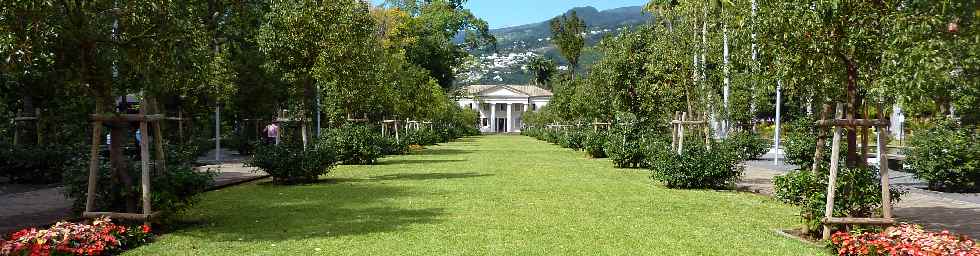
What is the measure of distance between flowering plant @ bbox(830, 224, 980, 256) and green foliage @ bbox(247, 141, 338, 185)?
11.3m

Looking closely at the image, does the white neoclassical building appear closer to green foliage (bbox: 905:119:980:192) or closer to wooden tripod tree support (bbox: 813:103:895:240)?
green foliage (bbox: 905:119:980:192)

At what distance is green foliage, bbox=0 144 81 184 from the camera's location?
54.3ft

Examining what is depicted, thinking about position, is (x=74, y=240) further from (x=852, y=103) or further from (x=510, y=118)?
(x=510, y=118)

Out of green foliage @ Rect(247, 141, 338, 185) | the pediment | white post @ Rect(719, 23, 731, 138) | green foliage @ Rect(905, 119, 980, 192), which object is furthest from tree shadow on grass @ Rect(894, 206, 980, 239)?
the pediment

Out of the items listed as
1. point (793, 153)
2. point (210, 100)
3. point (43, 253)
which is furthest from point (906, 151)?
point (210, 100)

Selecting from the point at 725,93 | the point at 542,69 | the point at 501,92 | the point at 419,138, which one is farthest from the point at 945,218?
the point at 501,92

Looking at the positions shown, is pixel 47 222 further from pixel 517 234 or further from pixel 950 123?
pixel 950 123

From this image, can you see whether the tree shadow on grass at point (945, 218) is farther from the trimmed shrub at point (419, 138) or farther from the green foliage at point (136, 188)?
the trimmed shrub at point (419, 138)

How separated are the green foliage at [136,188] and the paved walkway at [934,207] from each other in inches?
368

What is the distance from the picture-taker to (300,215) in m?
11.3

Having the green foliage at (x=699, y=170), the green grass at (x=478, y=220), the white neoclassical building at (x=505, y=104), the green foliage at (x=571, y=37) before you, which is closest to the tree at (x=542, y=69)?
the white neoclassical building at (x=505, y=104)

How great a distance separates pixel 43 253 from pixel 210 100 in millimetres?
24110

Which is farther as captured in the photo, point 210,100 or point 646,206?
point 210,100

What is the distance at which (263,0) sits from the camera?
20500 millimetres
